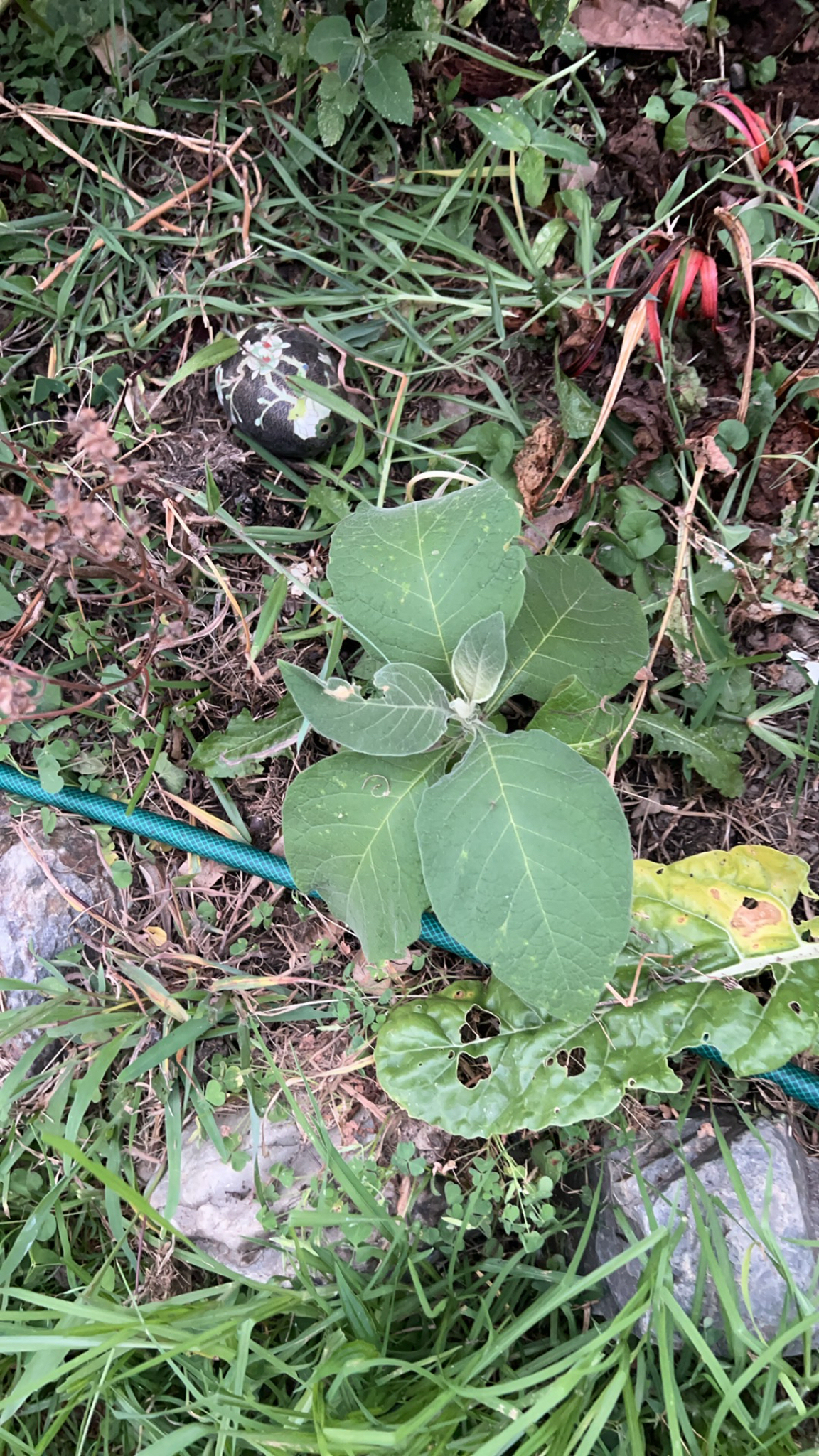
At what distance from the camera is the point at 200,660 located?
1.99m

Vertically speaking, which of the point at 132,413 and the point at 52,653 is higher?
the point at 132,413

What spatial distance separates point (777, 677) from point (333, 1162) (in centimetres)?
137

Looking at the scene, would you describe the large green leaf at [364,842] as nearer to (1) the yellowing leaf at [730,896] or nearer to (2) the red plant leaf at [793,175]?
(1) the yellowing leaf at [730,896]

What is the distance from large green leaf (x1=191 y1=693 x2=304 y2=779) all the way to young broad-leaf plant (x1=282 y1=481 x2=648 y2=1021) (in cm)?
30

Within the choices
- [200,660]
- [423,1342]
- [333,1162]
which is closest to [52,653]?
[200,660]

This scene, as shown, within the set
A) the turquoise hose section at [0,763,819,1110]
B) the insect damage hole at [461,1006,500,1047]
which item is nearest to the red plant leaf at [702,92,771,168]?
the turquoise hose section at [0,763,819,1110]

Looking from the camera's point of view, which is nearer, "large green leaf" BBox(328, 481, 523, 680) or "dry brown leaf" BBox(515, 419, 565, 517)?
"large green leaf" BBox(328, 481, 523, 680)

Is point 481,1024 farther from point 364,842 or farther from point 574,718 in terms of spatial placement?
point 574,718

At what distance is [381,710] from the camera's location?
1479 millimetres

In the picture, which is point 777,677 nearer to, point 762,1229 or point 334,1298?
point 762,1229

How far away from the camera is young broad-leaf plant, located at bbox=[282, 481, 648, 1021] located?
141cm

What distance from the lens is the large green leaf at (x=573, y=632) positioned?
163 cm

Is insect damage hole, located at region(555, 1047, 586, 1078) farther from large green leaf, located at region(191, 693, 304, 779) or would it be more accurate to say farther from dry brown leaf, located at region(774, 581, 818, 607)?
dry brown leaf, located at region(774, 581, 818, 607)

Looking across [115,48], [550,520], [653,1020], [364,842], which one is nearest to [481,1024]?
[653,1020]
